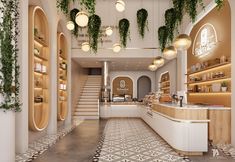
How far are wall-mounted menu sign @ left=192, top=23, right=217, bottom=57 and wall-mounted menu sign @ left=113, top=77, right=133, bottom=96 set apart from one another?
8854 mm

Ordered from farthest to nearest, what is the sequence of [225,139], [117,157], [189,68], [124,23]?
[189,68] → [124,23] → [225,139] → [117,157]

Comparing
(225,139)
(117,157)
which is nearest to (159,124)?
(225,139)

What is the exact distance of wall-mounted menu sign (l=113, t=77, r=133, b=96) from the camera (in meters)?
18.0

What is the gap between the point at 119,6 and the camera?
6.86 meters

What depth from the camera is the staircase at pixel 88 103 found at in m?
12.6

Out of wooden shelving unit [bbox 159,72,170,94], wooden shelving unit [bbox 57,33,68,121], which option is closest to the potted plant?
wooden shelving unit [bbox 57,33,68,121]

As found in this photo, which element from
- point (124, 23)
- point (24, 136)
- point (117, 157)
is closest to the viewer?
point (117, 157)

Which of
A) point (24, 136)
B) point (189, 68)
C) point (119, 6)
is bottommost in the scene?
point (24, 136)

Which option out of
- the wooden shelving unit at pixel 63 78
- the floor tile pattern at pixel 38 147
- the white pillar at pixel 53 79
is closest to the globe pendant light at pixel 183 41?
the white pillar at pixel 53 79

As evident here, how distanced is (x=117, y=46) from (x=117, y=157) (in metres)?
5.92

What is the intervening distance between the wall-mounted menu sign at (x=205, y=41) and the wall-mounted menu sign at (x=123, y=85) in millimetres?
8854

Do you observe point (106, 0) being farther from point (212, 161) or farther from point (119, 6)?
point (212, 161)

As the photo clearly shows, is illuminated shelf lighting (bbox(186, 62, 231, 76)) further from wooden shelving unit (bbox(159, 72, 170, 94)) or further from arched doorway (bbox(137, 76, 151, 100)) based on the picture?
arched doorway (bbox(137, 76, 151, 100))

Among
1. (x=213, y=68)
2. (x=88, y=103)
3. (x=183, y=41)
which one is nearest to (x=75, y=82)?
(x=88, y=103)
